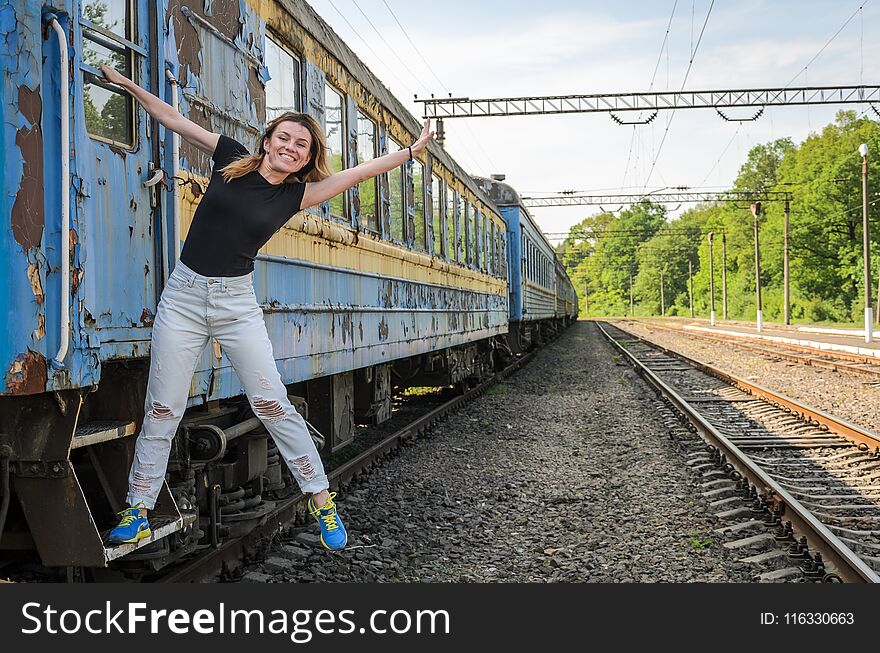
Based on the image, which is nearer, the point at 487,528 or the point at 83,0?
the point at 83,0

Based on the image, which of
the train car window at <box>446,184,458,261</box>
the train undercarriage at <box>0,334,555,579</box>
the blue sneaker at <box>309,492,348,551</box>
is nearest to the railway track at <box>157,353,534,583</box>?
the train undercarriage at <box>0,334,555,579</box>

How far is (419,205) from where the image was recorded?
9195 mm

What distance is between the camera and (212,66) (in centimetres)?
434

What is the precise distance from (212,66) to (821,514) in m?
4.57

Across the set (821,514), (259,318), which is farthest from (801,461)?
(259,318)

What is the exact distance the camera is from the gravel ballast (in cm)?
506

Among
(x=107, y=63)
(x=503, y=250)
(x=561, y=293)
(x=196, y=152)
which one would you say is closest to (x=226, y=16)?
(x=196, y=152)

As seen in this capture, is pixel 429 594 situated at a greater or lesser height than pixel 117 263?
lesser

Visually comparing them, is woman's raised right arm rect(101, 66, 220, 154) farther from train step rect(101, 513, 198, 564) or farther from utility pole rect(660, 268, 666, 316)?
utility pole rect(660, 268, 666, 316)

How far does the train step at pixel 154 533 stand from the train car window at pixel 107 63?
4.91 ft

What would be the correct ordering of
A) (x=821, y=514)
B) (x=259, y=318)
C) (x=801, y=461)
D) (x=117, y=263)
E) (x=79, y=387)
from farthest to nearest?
(x=801, y=461) → (x=821, y=514) → (x=259, y=318) → (x=117, y=263) → (x=79, y=387)

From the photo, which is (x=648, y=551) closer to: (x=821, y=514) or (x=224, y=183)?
(x=821, y=514)

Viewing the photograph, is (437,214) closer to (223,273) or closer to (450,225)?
(450,225)

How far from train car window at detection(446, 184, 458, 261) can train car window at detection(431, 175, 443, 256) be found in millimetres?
402
